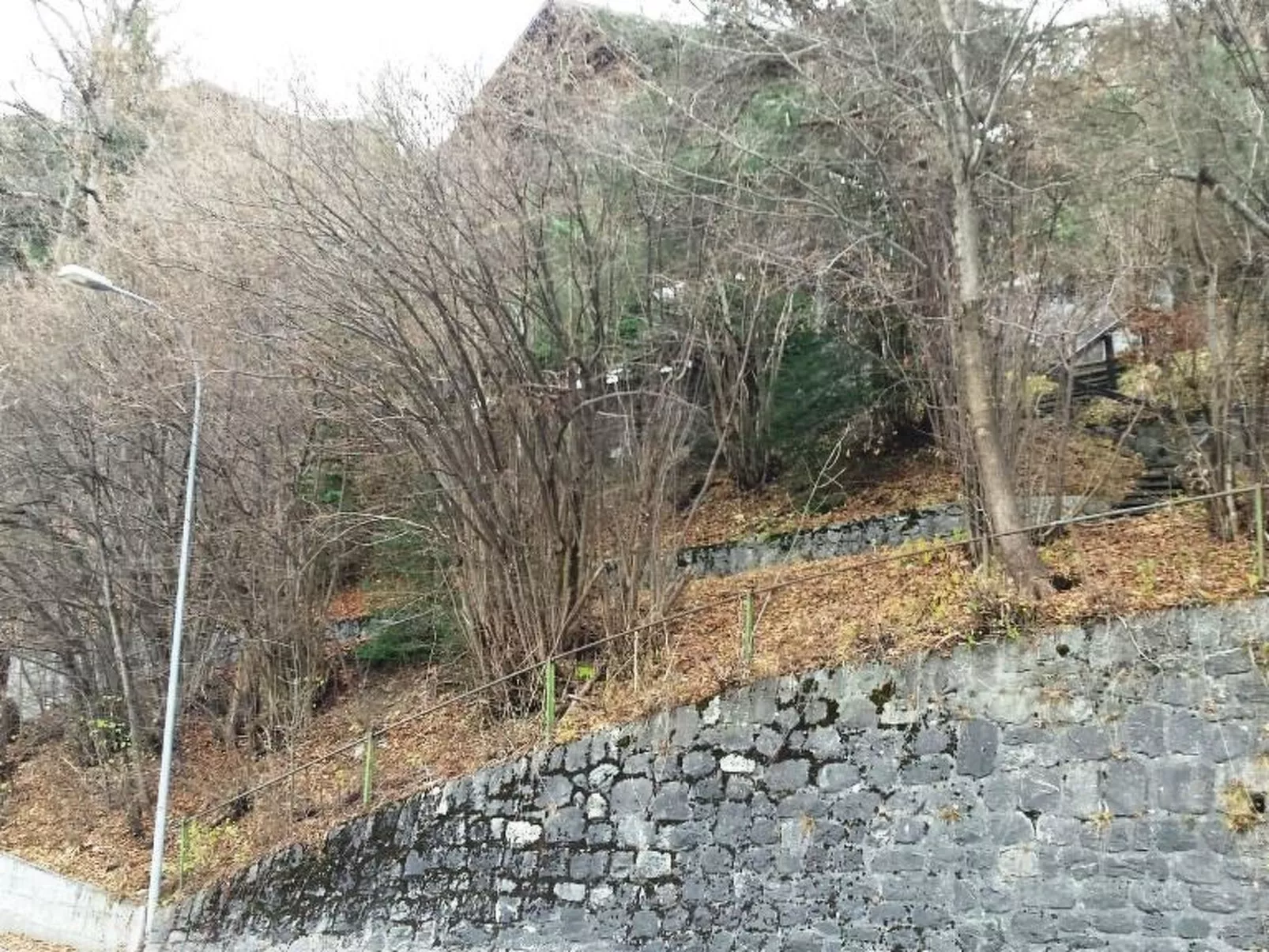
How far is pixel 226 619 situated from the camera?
494 inches

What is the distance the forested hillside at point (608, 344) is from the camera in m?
9.35

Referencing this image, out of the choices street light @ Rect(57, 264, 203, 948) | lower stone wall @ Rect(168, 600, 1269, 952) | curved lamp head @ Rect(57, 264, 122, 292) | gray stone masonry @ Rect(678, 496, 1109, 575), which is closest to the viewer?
lower stone wall @ Rect(168, 600, 1269, 952)

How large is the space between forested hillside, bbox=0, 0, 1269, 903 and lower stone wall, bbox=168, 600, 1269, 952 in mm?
548

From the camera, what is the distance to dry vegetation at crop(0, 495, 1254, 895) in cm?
754

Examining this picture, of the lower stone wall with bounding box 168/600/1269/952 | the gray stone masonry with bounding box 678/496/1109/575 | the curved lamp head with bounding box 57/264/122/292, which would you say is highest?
the curved lamp head with bounding box 57/264/122/292

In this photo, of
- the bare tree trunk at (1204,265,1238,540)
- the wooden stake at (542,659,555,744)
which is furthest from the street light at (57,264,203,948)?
the bare tree trunk at (1204,265,1238,540)

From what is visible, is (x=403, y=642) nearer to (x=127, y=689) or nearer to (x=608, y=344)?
(x=127, y=689)

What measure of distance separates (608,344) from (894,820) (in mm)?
5368

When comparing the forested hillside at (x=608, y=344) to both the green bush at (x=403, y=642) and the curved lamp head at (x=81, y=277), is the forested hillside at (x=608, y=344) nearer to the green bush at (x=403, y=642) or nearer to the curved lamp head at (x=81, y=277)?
the green bush at (x=403, y=642)

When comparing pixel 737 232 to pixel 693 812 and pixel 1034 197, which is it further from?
pixel 693 812

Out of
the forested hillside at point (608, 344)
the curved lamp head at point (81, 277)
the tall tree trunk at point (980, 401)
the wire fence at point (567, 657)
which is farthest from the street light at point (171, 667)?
the tall tree trunk at point (980, 401)

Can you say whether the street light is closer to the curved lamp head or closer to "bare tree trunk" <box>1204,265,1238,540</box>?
the curved lamp head

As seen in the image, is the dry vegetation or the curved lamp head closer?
the dry vegetation

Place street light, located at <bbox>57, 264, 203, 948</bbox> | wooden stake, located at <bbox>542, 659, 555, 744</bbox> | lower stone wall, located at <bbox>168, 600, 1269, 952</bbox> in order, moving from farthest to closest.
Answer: wooden stake, located at <bbox>542, 659, 555, 744</bbox> < street light, located at <bbox>57, 264, 203, 948</bbox> < lower stone wall, located at <bbox>168, 600, 1269, 952</bbox>
